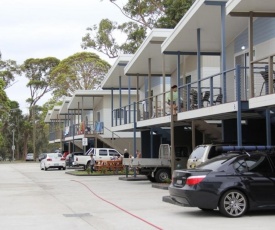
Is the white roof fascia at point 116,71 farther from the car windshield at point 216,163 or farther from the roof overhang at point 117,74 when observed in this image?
the car windshield at point 216,163

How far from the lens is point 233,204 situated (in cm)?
1244

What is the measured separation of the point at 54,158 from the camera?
4631cm

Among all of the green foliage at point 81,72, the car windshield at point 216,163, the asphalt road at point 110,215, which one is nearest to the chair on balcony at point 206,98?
the asphalt road at point 110,215

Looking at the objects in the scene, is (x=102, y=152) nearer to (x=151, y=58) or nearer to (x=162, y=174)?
(x=151, y=58)

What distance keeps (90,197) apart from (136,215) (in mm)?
5795

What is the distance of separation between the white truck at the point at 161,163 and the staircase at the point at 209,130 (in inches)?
74.0

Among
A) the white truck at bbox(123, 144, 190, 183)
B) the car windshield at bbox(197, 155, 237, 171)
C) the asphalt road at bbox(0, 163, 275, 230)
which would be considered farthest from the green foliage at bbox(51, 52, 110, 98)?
the car windshield at bbox(197, 155, 237, 171)

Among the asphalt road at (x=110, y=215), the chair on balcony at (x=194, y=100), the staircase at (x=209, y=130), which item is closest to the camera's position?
the asphalt road at (x=110, y=215)

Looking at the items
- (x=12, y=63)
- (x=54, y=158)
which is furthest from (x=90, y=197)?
(x=12, y=63)

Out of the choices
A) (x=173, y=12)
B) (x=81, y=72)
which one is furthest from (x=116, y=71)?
(x=81, y=72)

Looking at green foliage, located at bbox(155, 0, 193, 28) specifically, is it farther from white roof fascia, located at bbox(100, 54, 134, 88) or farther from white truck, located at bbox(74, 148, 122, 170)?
white truck, located at bbox(74, 148, 122, 170)

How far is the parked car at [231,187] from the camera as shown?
12.3 meters

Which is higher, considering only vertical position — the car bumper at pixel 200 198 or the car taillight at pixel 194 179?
the car taillight at pixel 194 179

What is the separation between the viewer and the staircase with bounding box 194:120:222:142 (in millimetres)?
23500
